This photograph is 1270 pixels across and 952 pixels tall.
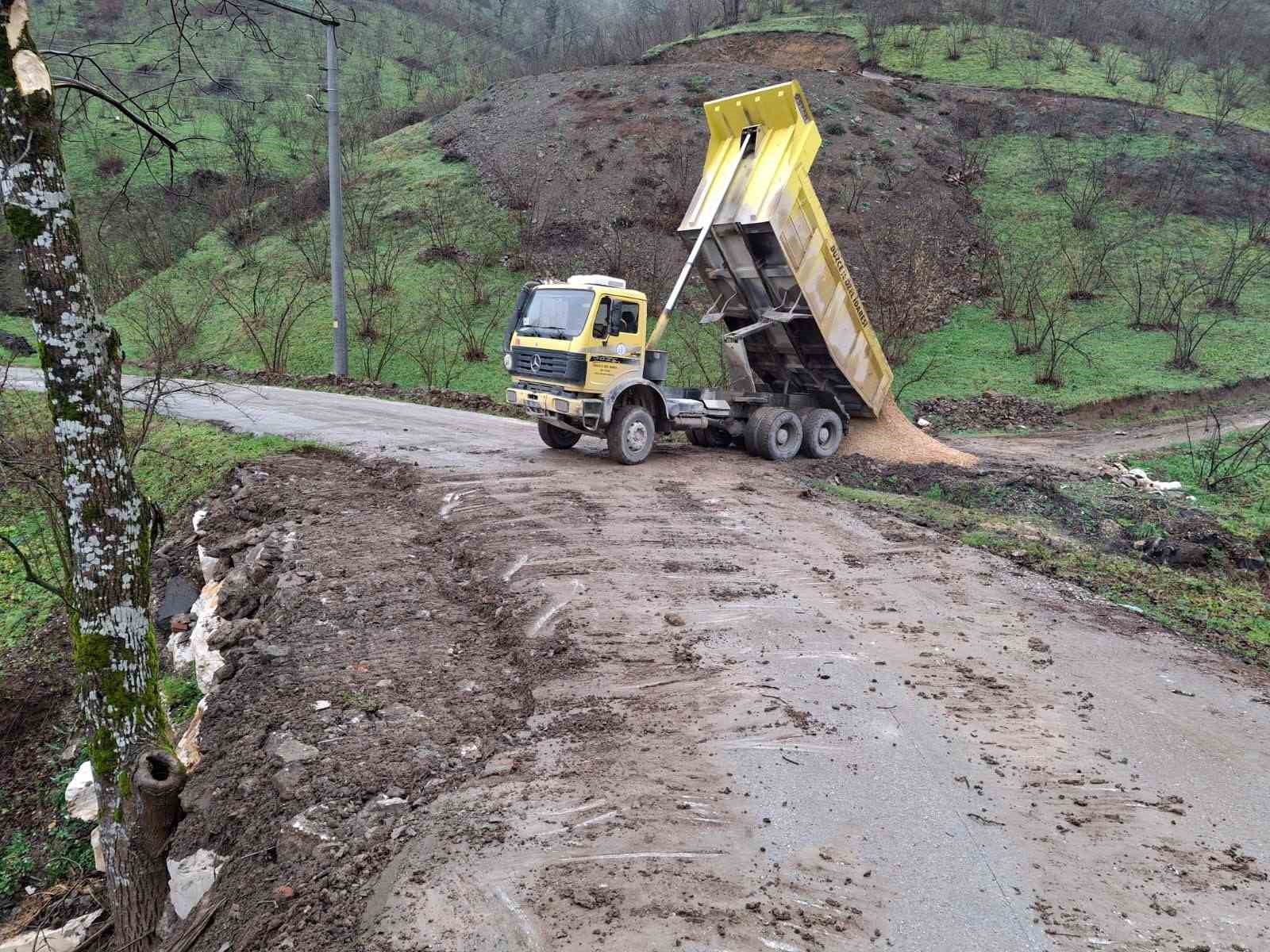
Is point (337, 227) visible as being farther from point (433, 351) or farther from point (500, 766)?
point (500, 766)

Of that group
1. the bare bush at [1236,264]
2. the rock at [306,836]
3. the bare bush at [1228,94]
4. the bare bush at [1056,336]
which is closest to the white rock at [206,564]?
the rock at [306,836]

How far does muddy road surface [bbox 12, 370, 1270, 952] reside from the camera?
11.6ft

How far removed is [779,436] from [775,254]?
2758mm

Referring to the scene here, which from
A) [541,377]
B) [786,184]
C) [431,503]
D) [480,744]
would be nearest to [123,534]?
[480,744]

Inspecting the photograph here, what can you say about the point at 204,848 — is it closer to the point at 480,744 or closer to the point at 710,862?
the point at 480,744

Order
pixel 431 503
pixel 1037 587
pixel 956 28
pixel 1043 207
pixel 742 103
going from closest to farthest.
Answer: pixel 1037 587 → pixel 431 503 → pixel 742 103 → pixel 1043 207 → pixel 956 28

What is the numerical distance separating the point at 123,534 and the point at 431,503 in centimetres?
488

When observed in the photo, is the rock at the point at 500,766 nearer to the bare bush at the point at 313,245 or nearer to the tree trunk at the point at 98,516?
the tree trunk at the point at 98,516

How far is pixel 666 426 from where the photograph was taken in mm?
11797

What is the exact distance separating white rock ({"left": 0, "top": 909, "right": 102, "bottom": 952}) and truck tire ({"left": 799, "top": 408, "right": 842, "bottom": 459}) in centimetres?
1061

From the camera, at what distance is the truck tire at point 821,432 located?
13195 mm

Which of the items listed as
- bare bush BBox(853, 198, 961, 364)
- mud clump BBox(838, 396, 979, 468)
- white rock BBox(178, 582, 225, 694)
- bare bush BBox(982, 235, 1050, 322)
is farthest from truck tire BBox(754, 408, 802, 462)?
bare bush BBox(982, 235, 1050, 322)

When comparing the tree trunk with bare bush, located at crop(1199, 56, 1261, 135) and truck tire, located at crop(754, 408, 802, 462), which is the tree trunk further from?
bare bush, located at crop(1199, 56, 1261, 135)

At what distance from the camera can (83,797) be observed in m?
6.24
